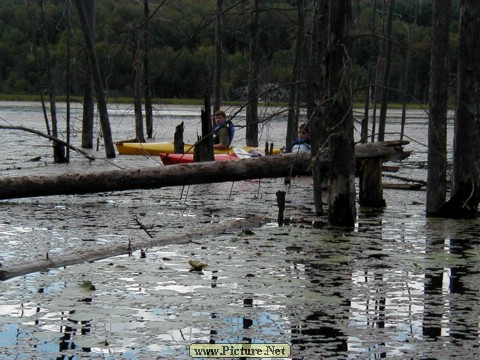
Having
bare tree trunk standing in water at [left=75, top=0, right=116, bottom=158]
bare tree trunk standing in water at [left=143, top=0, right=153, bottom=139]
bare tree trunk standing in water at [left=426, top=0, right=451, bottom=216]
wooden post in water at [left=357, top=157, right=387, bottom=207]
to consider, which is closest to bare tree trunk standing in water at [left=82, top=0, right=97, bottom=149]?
bare tree trunk standing in water at [left=143, top=0, right=153, bottom=139]

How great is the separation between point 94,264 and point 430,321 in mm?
3059

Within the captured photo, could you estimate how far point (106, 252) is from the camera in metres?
8.85

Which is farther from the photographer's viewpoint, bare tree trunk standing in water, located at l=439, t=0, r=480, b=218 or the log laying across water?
the log laying across water

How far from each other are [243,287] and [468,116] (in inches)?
192

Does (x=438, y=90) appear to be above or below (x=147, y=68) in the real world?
above

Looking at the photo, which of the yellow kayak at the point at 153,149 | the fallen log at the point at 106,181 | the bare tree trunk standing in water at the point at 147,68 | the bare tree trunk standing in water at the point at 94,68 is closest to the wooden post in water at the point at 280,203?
the fallen log at the point at 106,181

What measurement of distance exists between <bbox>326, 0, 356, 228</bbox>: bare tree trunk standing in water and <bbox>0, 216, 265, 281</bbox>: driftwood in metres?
1.22

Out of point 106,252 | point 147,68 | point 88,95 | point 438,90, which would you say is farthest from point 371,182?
point 147,68

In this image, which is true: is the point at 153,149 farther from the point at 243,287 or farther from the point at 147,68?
the point at 243,287

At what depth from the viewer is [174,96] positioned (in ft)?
292

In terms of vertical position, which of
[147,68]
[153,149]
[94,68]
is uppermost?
[94,68]

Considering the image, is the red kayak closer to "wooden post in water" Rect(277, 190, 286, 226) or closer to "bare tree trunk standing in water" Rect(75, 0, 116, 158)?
"bare tree trunk standing in water" Rect(75, 0, 116, 158)

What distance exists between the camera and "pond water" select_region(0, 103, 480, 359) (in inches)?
243

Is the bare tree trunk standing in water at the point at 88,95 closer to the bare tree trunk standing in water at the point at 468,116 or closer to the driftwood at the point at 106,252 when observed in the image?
the bare tree trunk standing in water at the point at 468,116
